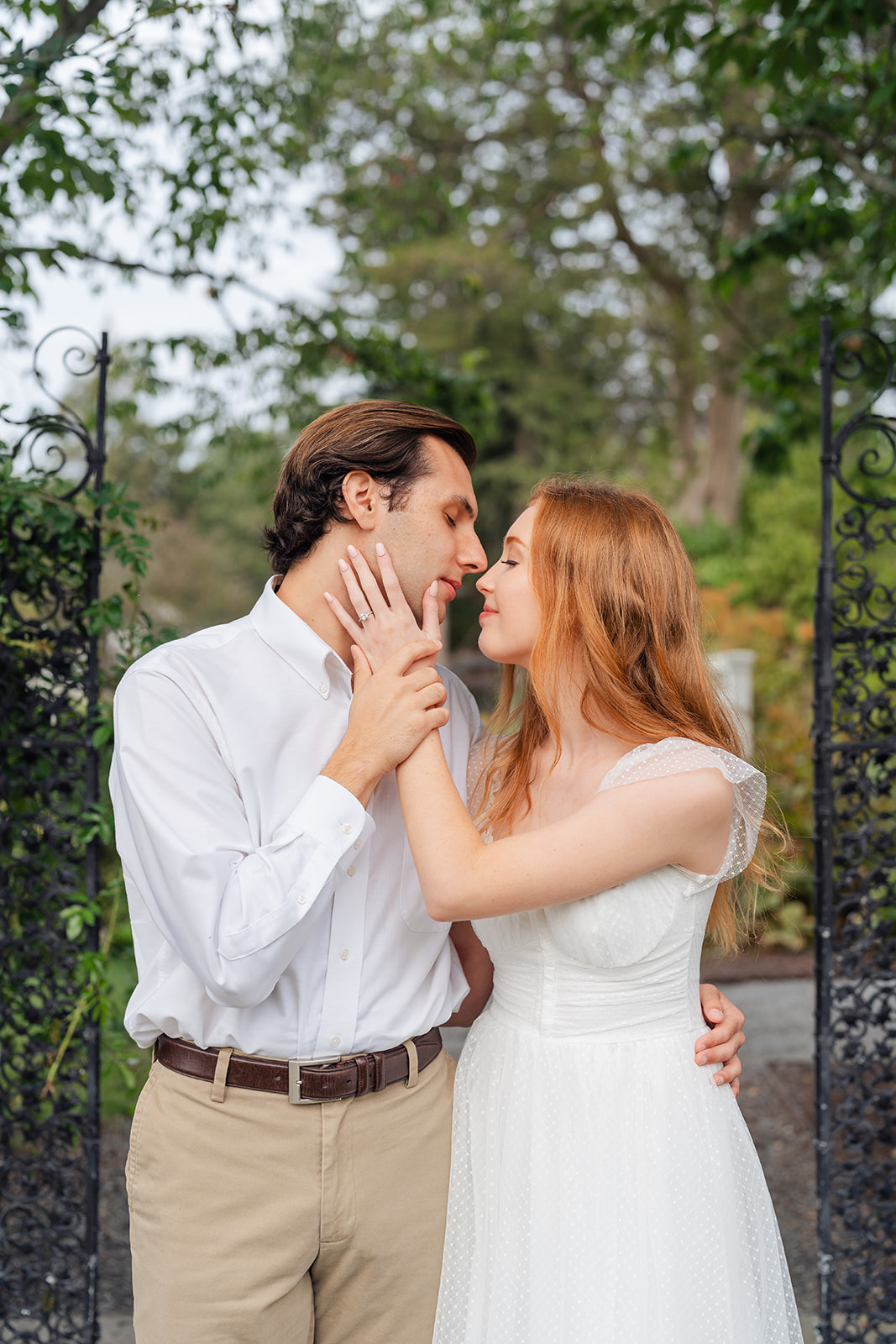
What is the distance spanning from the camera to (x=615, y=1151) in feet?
6.29

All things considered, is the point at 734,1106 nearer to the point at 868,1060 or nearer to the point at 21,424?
the point at 868,1060

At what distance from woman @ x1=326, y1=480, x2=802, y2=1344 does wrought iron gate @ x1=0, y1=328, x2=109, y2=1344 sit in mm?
1526

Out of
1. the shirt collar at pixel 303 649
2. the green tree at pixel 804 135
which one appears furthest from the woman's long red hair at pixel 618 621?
the green tree at pixel 804 135

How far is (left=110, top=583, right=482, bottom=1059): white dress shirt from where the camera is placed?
1.73m

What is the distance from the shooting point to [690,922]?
2002mm

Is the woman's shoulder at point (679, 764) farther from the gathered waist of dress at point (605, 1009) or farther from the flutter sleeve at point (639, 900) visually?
the gathered waist of dress at point (605, 1009)

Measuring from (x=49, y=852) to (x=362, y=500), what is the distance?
1.79 m

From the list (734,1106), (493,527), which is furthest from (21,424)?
(493,527)

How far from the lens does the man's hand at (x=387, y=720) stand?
72.4 inches

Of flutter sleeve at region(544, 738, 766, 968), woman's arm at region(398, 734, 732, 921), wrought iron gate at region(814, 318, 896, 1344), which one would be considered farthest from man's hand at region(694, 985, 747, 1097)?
wrought iron gate at region(814, 318, 896, 1344)

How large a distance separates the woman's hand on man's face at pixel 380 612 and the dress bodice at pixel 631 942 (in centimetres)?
44

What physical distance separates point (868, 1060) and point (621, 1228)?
6.34ft

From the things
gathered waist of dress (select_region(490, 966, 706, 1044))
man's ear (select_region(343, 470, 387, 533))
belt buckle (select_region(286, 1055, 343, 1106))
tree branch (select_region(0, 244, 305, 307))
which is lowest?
belt buckle (select_region(286, 1055, 343, 1106))

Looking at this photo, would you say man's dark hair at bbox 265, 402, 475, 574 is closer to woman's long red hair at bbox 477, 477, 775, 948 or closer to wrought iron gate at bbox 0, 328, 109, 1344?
woman's long red hair at bbox 477, 477, 775, 948
